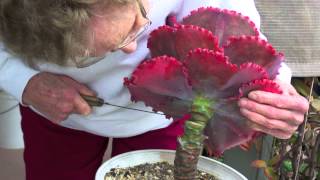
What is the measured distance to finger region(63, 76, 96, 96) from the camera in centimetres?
90

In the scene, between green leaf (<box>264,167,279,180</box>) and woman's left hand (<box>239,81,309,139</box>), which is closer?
woman's left hand (<box>239,81,309,139</box>)

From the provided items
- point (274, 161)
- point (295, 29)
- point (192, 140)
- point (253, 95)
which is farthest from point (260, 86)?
point (274, 161)

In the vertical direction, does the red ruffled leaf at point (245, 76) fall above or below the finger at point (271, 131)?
above

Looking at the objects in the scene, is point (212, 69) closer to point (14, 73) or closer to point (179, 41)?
point (179, 41)

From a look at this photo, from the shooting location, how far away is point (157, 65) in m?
0.71

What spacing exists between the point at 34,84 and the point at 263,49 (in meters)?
0.41

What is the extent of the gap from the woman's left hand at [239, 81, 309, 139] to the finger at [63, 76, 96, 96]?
0.95 ft

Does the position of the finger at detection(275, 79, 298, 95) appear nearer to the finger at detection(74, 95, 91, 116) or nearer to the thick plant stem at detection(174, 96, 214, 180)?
the thick plant stem at detection(174, 96, 214, 180)

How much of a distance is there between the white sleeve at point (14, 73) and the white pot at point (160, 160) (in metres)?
0.22

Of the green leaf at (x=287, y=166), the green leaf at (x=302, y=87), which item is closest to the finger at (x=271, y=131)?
the green leaf at (x=302, y=87)

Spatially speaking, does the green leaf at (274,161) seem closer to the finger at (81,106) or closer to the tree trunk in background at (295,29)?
the tree trunk in background at (295,29)

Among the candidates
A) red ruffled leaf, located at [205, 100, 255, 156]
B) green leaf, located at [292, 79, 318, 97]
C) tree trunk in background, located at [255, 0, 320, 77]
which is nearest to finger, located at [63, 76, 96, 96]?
red ruffled leaf, located at [205, 100, 255, 156]

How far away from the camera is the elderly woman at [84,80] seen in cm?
65

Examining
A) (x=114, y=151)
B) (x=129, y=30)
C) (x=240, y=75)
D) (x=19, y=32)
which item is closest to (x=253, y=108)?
(x=240, y=75)
